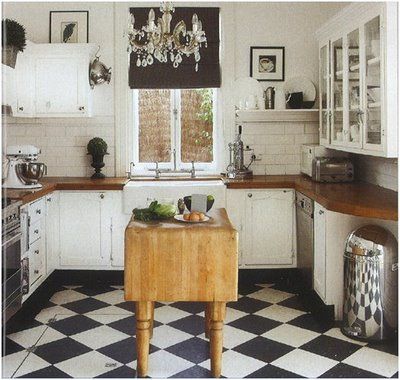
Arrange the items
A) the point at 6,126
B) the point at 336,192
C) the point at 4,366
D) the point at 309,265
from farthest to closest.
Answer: the point at 6,126
the point at 309,265
the point at 336,192
the point at 4,366

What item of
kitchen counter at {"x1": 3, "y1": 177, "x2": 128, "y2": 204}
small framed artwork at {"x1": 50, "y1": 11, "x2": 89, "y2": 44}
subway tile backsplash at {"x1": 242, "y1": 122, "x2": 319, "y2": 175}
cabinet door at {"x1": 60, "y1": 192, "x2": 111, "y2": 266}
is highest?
small framed artwork at {"x1": 50, "y1": 11, "x2": 89, "y2": 44}

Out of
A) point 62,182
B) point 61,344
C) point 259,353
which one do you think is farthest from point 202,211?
point 62,182

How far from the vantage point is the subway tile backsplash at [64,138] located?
6434 millimetres

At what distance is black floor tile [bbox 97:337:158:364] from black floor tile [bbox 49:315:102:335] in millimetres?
445

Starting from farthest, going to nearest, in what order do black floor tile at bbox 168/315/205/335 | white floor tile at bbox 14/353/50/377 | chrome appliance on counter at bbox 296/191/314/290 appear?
chrome appliance on counter at bbox 296/191/314/290 → black floor tile at bbox 168/315/205/335 → white floor tile at bbox 14/353/50/377

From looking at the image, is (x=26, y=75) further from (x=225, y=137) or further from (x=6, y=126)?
(x=225, y=137)

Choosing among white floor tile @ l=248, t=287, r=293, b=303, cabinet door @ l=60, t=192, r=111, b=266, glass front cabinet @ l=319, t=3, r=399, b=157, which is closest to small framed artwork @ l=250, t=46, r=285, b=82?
glass front cabinet @ l=319, t=3, r=399, b=157

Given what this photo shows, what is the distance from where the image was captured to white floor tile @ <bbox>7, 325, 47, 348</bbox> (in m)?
4.21

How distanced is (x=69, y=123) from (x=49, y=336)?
2.79 metres

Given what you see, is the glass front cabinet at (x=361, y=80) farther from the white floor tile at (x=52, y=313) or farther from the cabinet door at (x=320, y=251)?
the white floor tile at (x=52, y=313)

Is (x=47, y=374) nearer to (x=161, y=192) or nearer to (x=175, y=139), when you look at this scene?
(x=161, y=192)

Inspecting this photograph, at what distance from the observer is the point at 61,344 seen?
13.7 ft

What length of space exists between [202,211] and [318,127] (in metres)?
3.02

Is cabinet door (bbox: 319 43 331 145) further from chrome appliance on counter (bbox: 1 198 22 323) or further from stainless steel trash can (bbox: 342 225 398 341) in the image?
chrome appliance on counter (bbox: 1 198 22 323)
